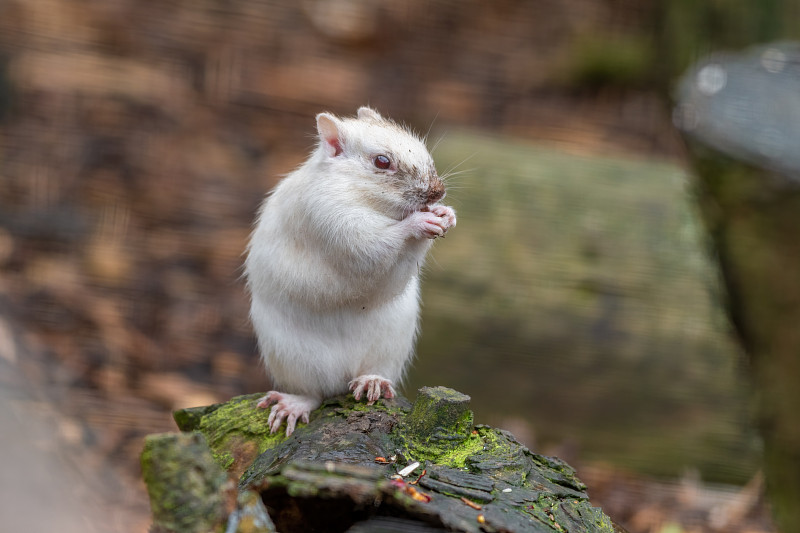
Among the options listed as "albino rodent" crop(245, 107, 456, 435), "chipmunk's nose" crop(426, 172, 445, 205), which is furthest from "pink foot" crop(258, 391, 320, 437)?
"chipmunk's nose" crop(426, 172, 445, 205)

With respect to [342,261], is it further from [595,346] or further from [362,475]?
[595,346]

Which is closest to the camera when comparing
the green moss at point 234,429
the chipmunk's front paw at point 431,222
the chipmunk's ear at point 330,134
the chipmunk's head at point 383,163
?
the green moss at point 234,429

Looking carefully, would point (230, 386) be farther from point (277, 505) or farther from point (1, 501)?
point (1, 501)

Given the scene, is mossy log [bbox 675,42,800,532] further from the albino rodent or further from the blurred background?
the albino rodent

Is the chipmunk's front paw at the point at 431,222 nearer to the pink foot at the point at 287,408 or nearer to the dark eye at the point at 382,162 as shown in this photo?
the dark eye at the point at 382,162

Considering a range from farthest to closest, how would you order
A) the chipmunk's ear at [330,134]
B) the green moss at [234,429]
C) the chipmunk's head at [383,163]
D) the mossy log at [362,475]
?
the chipmunk's ear at [330,134] < the chipmunk's head at [383,163] < the green moss at [234,429] < the mossy log at [362,475]

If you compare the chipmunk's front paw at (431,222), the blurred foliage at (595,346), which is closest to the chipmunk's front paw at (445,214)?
the chipmunk's front paw at (431,222)

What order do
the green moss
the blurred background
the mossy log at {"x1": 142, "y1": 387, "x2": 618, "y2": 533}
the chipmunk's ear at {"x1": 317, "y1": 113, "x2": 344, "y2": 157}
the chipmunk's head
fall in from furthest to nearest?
the blurred background, the chipmunk's ear at {"x1": 317, "y1": 113, "x2": 344, "y2": 157}, the chipmunk's head, the green moss, the mossy log at {"x1": 142, "y1": 387, "x2": 618, "y2": 533}
